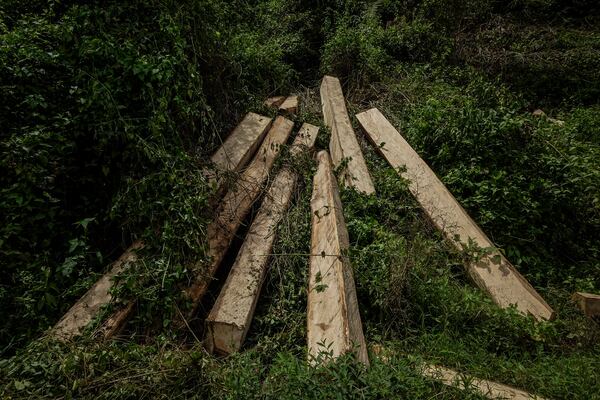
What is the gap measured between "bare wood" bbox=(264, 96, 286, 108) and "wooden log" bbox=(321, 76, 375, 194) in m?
0.60

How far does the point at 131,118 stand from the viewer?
8.52ft

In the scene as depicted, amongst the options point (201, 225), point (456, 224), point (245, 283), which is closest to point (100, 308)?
point (201, 225)

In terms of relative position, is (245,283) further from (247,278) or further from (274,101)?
(274,101)

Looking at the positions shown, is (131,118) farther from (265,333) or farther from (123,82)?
(265,333)


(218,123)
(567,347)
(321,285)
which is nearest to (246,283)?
(321,285)

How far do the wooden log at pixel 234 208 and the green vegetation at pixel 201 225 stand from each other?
0.15m

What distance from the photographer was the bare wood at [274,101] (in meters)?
4.48

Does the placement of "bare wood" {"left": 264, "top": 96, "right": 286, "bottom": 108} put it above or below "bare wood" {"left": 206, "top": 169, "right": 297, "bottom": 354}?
above

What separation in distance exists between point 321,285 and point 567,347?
1756 mm

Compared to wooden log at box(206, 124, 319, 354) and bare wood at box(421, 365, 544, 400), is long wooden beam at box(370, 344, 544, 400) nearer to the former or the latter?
bare wood at box(421, 365, 544, 400)

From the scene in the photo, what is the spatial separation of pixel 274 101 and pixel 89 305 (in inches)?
130

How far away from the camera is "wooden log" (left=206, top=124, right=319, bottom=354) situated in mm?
2180

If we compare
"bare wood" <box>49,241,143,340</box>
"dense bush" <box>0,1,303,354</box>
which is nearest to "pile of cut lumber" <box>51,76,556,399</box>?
"bare wood" <box>49,241,143,340</box>

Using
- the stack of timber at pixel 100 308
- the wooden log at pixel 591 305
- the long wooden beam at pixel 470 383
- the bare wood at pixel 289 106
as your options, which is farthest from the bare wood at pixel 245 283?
the wooden log at pixel 591 305
